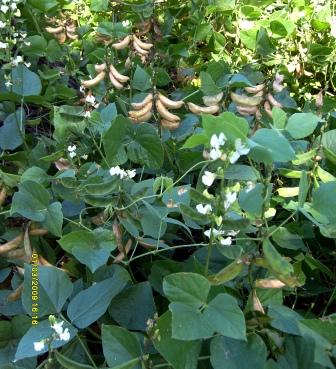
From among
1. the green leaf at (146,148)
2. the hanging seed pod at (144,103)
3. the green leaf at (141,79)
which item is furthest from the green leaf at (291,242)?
the green leaf at (141,79)

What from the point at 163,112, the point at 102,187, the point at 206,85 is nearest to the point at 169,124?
the point at 163,112

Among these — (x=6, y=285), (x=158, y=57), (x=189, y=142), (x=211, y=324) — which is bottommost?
(x=6, y=285)

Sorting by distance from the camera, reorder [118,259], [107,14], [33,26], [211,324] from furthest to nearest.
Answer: [107,14]
[33,26]
[118,259]
[211,324]

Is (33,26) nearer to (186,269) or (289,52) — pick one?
(289,52)

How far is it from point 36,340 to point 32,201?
0.79 feet

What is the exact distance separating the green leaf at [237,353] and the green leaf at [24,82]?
0.91m

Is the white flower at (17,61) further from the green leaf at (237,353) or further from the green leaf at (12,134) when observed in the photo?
the green leaf at (237,353)

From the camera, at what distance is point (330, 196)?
0.78 metres

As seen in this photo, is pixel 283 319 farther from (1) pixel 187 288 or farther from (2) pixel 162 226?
(2) pixel 162 226

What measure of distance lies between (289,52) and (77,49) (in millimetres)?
748

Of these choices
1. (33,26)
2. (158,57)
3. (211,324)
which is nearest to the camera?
(211,324)

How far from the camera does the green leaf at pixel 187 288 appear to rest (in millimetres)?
704

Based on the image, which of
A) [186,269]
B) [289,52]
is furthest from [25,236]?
[289,52]

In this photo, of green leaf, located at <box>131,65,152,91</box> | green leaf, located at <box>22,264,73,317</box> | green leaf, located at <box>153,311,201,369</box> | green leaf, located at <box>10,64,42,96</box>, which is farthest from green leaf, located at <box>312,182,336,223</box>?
green leaf, located at <box>10,64,42,96</box>
